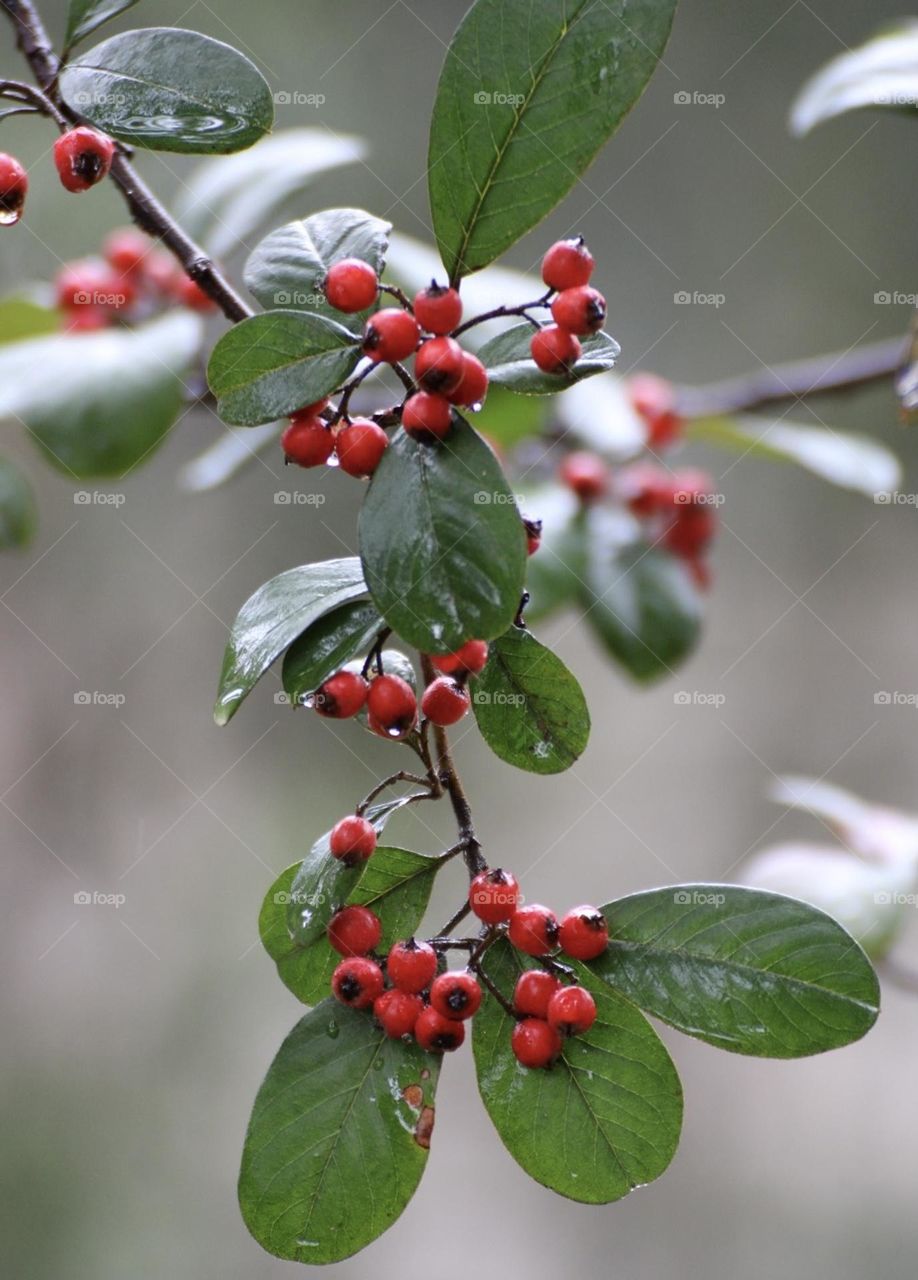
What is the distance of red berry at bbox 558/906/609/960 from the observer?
22.7 inches

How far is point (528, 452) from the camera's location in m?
1.56

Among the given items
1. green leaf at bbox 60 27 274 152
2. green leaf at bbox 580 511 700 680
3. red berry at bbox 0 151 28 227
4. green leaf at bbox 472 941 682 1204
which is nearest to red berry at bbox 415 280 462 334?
green leaf at bbox 60 27 274 152

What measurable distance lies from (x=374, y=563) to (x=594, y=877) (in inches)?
81.8

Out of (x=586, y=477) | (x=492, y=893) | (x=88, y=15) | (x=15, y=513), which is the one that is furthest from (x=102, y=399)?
(x=492, y=893)

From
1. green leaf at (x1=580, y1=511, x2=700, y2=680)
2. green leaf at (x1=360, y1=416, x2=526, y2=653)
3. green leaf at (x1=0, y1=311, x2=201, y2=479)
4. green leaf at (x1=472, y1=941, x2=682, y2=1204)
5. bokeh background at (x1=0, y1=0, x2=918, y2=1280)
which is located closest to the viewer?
green leaf at (x1=360, y1=416, x2=526, y2=653)

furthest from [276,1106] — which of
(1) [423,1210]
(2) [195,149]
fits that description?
(1) [423,1210]

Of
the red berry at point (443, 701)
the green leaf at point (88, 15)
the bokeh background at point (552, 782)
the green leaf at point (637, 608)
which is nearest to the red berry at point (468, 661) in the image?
the red berry at point (443, 701)

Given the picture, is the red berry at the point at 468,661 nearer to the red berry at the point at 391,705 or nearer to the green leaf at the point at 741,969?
the red berry at the point at 391,705

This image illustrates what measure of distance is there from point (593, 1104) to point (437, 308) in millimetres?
378

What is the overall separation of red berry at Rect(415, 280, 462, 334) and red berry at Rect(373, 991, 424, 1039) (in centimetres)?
31

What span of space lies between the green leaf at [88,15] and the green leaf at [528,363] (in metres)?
0.27

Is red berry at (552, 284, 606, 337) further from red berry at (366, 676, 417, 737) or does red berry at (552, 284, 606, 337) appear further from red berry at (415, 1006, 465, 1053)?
red berry at (415, 1006, 465, 1053)

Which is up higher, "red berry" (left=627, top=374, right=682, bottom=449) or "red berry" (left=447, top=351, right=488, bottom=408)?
"red berry" (left=447, top=351, right=488, bottom=408)

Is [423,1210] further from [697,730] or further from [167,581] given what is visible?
[167,581]
